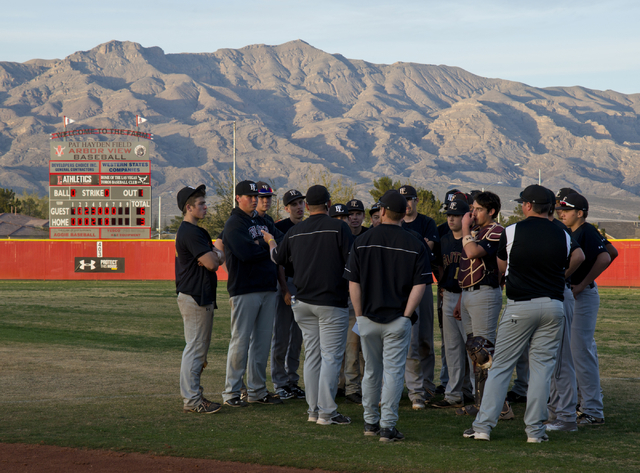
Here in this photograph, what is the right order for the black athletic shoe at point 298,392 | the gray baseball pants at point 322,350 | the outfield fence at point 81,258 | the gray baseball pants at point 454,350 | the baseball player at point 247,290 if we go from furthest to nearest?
the outfield fence at point 81,258, the black athletic shoe at point 298,392, the gray baseball pants at point 454,350, the baseball player at point 247,290, the gray baseball pants at point 322,350

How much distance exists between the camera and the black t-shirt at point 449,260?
6.59 metres

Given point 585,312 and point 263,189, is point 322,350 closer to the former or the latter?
point 263,189

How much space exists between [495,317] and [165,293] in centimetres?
1782

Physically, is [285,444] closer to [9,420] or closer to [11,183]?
[9,420]

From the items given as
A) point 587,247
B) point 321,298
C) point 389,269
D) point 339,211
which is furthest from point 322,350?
point 587,247

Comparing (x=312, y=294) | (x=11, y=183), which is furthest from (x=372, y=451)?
(x=11, y=183)

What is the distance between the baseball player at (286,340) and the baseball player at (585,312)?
9.46ft

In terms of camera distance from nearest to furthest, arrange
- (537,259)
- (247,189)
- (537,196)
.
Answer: (537,259) < (537,196) < (247,189)

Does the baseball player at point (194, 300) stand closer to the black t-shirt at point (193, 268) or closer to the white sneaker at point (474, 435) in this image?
the black t-shirt at point (193, 268)

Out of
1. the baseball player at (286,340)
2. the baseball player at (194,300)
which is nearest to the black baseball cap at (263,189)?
the baseball player at (286,340)

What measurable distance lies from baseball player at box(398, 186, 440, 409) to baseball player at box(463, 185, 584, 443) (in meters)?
1.32

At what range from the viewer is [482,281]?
591 centimetres

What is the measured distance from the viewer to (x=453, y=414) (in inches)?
249

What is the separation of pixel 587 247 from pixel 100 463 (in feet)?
15.3
